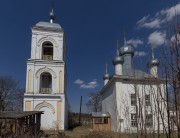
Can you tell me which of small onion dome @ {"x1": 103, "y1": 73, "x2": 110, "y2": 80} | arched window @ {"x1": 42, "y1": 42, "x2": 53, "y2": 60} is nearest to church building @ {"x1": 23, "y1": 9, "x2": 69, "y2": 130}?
arched window @ {"x1": 42, "y1": 42, "x2": 53, "y2": 60}

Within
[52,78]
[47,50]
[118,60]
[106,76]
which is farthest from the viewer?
[106,76]

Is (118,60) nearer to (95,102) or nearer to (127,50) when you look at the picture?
(127,50)

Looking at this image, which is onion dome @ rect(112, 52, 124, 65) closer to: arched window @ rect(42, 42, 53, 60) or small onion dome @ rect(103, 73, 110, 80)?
small onion dome @ rect(103, 73, 110, 80)

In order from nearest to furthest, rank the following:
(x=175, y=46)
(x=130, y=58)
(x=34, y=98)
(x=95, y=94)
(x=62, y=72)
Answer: (x=175, y=46)
(x=34, y=98)
(x=62, y=72)
(x=130, y=58)
(x=95, y=94)

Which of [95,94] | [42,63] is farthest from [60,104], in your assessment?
[95,94]

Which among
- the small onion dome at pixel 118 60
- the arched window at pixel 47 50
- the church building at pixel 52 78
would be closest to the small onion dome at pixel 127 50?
the small onion dome at pixel 118 60

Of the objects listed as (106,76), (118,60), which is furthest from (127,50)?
(106,76)

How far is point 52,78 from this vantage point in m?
23.4

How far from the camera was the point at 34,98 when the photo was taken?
2184 cm

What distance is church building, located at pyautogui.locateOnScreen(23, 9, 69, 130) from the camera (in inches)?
859

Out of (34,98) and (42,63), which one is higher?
(42,63)

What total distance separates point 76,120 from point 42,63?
81.9 feet

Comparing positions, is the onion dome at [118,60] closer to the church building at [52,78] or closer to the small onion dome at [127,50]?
the small onion dome at [127,50]

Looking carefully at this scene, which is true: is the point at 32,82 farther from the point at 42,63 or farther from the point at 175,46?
the point at 175,46
